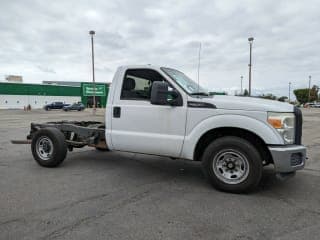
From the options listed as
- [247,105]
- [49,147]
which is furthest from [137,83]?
[49,147]

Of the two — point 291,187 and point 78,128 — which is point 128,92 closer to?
point 78,128

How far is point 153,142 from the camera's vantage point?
4625 millimetres

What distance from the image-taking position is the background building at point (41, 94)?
2239 inches

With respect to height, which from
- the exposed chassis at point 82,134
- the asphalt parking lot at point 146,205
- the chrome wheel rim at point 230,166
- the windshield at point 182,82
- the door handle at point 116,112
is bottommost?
the asphalt parking lot at point 146,205

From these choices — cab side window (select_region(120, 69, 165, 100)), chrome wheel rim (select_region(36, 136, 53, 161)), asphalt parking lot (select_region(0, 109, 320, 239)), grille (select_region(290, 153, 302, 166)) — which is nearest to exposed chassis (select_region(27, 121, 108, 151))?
chrome wheel rim (select_region(36, 136, 53, 161))

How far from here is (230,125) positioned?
408cm

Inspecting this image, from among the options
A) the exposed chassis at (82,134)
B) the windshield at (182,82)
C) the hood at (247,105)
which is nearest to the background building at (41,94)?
the exposed chassis at (82,134)

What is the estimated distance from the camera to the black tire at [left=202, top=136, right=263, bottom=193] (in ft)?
13.1

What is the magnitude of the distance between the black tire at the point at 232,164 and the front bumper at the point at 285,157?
22 cm

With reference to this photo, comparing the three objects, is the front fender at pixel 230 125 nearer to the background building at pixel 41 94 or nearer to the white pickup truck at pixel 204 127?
the white pickup truck at pixel 204 127

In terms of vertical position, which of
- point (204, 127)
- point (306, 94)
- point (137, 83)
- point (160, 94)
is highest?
point (306, 94)

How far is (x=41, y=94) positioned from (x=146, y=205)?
67.1 metres

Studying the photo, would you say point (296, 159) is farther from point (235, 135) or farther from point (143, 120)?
point (143, 120)

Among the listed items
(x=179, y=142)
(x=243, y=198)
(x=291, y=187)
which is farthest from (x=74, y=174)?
(x=291, y=187)
